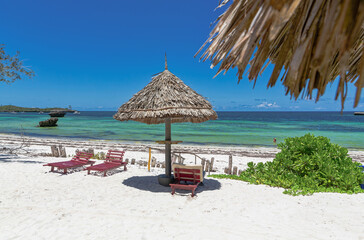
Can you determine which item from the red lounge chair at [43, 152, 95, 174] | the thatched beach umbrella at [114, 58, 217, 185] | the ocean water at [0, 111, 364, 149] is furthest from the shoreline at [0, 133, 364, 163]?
the thatched beach umbrella at [114, 58, 217, 185]

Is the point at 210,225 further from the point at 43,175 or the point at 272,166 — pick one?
the point at 43,175

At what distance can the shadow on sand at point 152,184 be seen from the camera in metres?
6.90

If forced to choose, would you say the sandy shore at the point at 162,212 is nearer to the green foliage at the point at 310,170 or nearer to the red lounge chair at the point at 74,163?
the green foliage at the point at 310,170

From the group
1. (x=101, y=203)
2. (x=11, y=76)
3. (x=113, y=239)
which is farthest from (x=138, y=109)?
(x=11, y=76)

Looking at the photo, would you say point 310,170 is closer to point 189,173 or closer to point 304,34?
point 189,173

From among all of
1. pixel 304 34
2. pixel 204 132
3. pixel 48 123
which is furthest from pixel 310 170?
pixel 48 123

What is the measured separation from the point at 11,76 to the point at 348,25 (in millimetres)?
15716

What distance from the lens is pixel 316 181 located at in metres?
6.90

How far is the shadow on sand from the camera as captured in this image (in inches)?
272

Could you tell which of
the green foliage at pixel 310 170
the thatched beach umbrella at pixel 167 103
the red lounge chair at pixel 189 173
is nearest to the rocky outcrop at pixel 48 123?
the thatched beach umbrella at pixel 167 103

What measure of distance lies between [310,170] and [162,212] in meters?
5.20

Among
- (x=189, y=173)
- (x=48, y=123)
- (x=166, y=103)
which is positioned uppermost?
(x=166, y=103)

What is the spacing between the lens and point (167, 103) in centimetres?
637

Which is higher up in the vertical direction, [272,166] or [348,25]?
[348,25]
